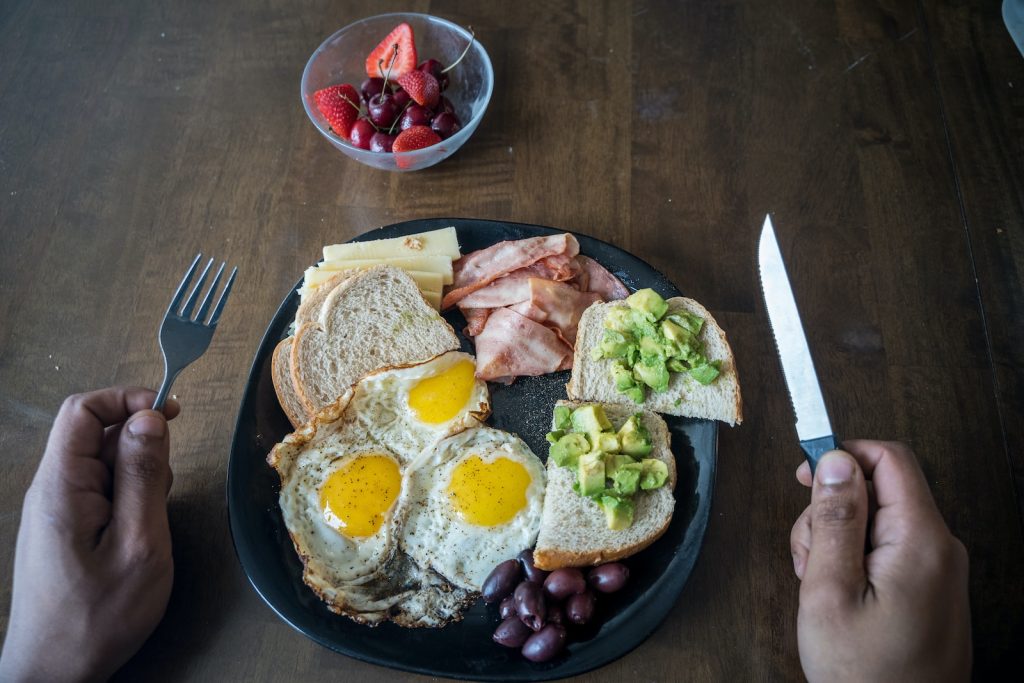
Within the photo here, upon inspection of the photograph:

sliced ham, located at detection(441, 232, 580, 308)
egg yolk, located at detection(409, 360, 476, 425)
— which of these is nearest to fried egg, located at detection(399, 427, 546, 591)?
egg yolk, located at detection(409, 360, 476, 425)

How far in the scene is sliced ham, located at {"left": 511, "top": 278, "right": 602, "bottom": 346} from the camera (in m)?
2.60

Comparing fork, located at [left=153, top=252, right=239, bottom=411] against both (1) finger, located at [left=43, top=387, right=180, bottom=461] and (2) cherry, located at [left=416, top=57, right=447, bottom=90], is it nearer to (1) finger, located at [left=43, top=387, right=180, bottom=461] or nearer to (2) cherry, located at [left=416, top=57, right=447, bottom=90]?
(1) finger, located at [left=43, top=387, right=180, bottom=461]

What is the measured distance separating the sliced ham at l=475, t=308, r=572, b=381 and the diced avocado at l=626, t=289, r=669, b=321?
321 mm

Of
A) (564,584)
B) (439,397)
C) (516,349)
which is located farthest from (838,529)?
(439,397)

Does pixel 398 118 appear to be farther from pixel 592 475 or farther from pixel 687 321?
pixel 592 475

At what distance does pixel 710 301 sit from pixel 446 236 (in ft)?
3.46

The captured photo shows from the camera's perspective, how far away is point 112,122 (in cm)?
321

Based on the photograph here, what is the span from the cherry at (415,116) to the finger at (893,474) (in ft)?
6.41

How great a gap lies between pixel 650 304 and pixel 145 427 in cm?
160

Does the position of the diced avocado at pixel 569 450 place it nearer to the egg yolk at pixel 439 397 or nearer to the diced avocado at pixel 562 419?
the diced avocado at pixel 562 419

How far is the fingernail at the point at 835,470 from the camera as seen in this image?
1900mm

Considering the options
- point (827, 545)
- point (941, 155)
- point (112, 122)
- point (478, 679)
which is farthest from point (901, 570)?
point (112, 122)

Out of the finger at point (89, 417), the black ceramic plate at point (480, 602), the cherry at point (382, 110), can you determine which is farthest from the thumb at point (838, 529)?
the cherry at point (382, 110)

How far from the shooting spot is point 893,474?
1.99 meters
